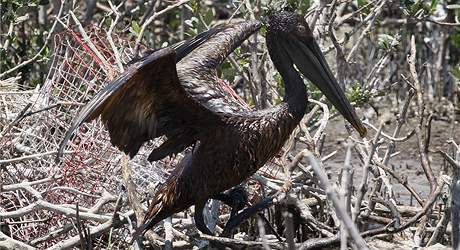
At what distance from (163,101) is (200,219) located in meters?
0.63

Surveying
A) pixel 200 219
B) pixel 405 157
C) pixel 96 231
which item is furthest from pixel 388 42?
pixel 96 231

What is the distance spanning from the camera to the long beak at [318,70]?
6.36 m

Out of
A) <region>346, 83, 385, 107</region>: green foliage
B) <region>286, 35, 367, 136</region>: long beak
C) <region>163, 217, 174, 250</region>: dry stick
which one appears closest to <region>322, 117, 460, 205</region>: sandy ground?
<region>346, 83, 385, 107</region>: green foliage

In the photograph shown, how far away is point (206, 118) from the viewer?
20.0 feet

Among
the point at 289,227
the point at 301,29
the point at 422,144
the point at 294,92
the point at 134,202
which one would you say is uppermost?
the point at 301,29

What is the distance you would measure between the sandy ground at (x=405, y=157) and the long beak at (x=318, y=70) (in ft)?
6.78

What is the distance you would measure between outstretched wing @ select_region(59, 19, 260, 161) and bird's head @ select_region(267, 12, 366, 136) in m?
0.31

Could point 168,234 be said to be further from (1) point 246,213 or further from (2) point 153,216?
(1) point 246,213

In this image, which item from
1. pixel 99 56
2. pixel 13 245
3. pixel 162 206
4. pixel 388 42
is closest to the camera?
pixel 13 245

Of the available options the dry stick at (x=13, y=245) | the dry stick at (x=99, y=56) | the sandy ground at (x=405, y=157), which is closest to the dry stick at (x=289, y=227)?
the dry stick at (x=13, y=245)

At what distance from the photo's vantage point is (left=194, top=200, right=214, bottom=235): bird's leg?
6086mm

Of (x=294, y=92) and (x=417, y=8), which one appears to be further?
(x=417, y=8)

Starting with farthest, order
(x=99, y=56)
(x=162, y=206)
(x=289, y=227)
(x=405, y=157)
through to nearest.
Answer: (x=405, y=157)
(x=99, y=56)
(x=162, y=206)
(x=289, y=227)

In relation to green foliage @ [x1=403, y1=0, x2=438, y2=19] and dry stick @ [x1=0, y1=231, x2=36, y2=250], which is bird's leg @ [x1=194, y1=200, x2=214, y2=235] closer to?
dry stick @ [x1=0, y1=231, x2=36, y2=250]
